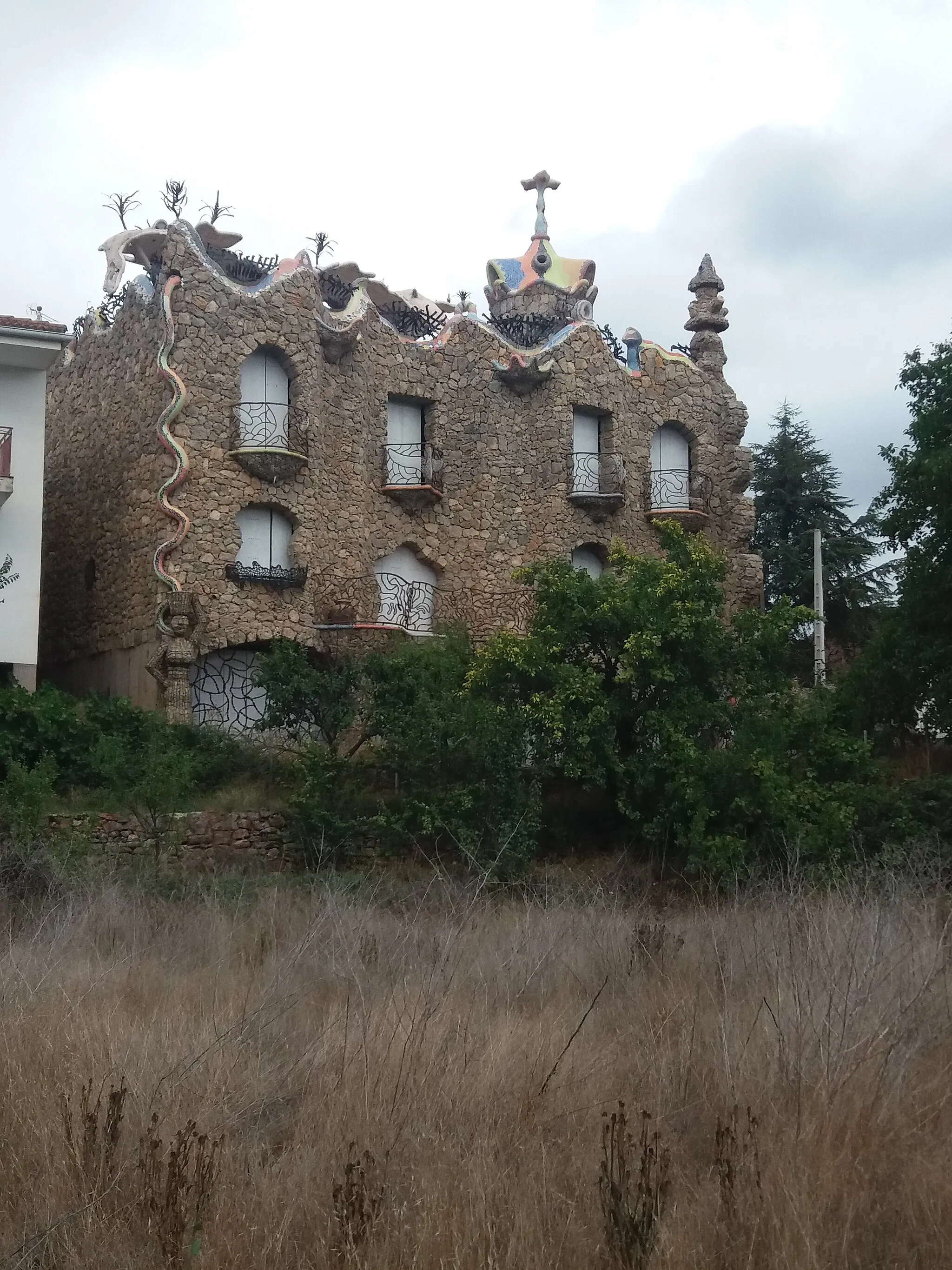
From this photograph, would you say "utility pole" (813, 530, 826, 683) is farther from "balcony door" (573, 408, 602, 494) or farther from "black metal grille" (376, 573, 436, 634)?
"black metal grille" (376, 573, 436, 634)

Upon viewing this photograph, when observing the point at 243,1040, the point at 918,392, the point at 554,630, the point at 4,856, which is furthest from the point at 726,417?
the point at 243,1040

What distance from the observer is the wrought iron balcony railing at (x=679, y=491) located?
29.4 m

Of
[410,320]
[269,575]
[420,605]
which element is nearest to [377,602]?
[420,605]

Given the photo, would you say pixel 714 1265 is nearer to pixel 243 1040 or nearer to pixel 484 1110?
pixel 484 1110

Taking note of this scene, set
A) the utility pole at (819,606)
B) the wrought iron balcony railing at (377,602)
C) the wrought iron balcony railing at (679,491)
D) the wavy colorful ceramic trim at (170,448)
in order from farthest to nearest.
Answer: the utility pole at (819,606) < the wrought iron balcony railing at (679,491) < the wrought iron balcony railing at (377,602) < the wavy colorful ceramic trim at (170,448)

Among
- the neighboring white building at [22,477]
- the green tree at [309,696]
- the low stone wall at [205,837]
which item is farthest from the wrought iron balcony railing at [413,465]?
the low stone wall at [205,837]

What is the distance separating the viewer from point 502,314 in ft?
102

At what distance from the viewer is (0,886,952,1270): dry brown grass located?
6.25 m

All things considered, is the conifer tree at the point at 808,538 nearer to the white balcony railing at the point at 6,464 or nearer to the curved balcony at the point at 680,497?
the curved balcony at the point at 680,497

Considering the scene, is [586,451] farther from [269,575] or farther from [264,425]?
[269,575]

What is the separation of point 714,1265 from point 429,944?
18.3 feet

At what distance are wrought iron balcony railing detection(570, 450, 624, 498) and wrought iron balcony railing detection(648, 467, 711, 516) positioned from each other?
1.00 metres

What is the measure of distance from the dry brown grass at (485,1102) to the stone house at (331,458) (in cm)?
1358

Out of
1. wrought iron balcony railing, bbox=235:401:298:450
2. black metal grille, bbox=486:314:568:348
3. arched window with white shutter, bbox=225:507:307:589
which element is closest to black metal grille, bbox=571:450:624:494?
black metal grille, bbox=486:314:568:348
